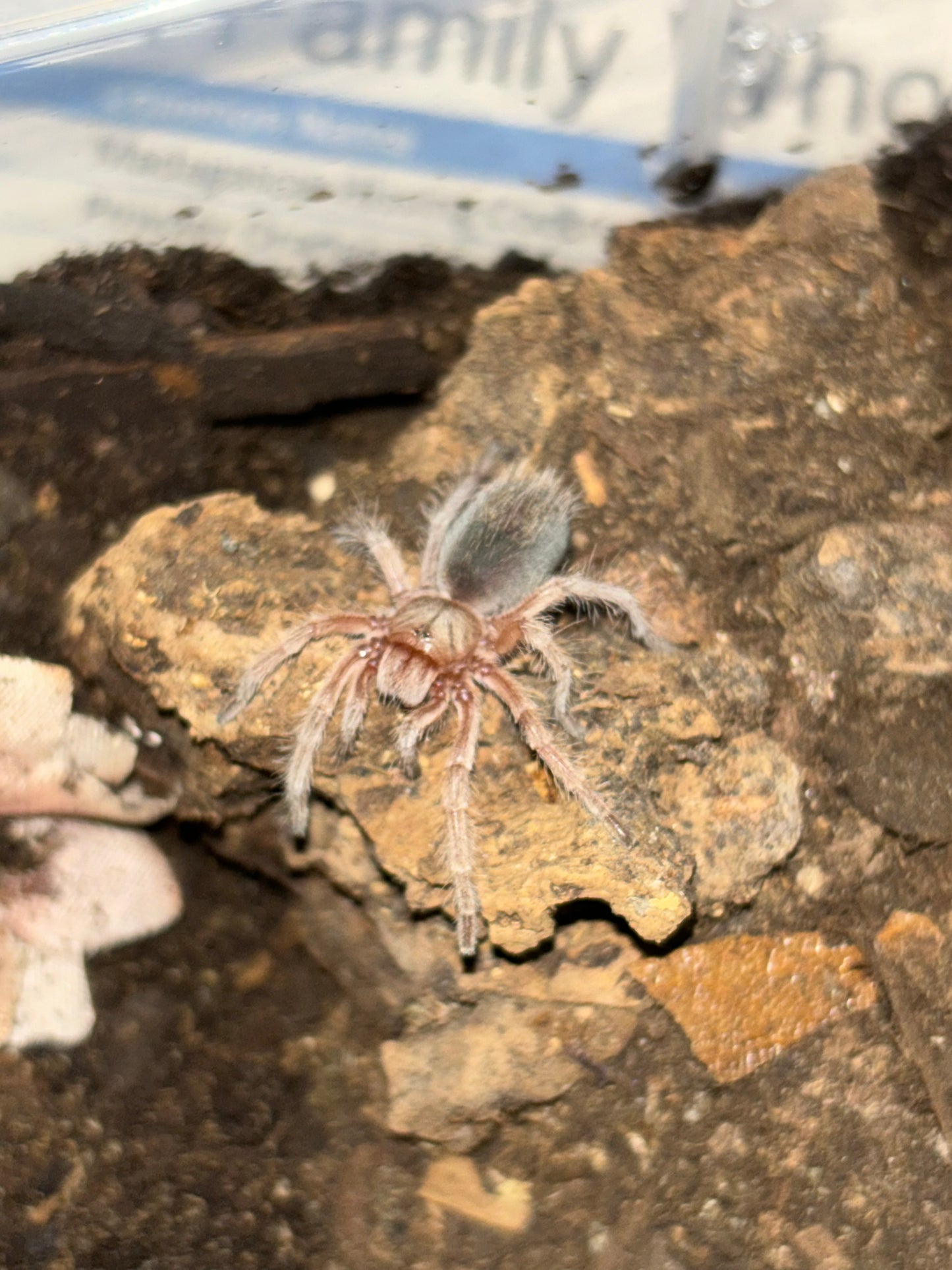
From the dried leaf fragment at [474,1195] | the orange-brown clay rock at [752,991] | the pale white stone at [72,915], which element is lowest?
the dried leaf fragment at [474,1195]

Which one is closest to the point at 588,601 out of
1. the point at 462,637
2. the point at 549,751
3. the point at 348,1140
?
the point at 462,637

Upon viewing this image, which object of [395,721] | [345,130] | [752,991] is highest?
[345,130]

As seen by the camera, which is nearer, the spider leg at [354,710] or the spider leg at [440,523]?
the spider leg at [354,710]

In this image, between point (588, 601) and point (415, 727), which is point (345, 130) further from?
point (415, 727)

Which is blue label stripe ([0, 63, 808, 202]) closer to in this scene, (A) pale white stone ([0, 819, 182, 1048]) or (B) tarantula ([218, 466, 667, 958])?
(B) tarantula ([218, 466, 667, 958])

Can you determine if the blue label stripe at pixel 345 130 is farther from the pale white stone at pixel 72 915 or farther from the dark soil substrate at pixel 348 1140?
the pale white stone at pixel 72 915

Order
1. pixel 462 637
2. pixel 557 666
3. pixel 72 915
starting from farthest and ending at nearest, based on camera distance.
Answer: pixel 462 637 < pixel 72 915 < pixel 557 666

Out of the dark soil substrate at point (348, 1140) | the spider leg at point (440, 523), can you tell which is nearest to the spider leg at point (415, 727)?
the spider leg at point (440, 523)

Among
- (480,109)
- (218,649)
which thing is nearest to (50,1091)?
(218,649)
